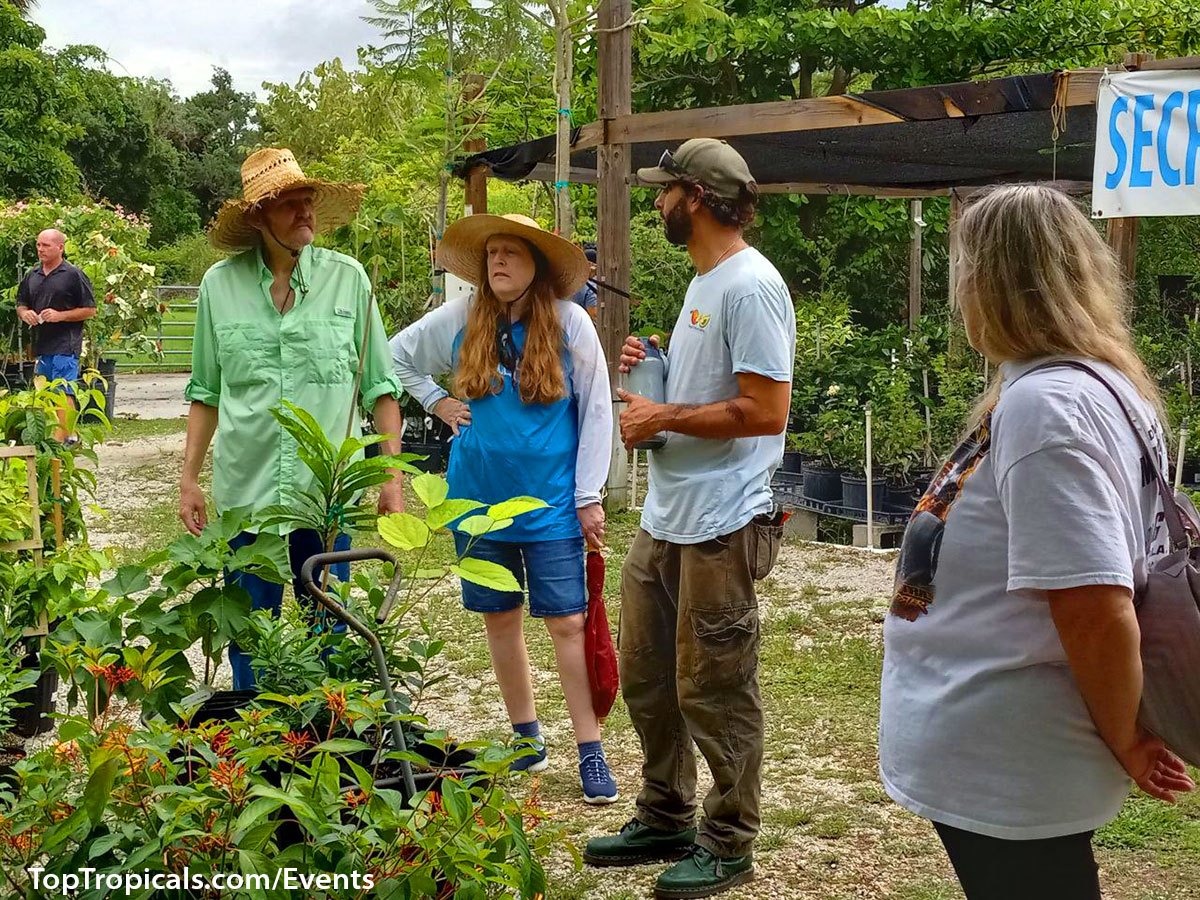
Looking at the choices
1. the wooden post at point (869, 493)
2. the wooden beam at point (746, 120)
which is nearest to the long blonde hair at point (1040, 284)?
the wooden beam at point (746, 120)

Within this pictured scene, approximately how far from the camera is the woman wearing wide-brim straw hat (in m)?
3.90

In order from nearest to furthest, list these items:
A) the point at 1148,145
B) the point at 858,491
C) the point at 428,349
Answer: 1. the point at 428,349
2. the point at 1148,145
3. the point at 858,491

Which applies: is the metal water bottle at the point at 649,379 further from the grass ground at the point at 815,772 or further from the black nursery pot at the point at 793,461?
the black nursery pot at the point at 793,461

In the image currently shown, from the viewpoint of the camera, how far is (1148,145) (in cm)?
586

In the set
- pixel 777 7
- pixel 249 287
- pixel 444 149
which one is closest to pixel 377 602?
pixel 249 287

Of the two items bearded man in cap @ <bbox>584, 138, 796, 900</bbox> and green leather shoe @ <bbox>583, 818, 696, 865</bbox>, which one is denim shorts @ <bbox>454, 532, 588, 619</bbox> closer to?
bearded man in cap @ <bbox>584, 138, 796, 900</bbox>

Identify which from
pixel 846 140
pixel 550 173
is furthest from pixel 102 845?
pixel 550 173

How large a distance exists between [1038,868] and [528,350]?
7.89 ft

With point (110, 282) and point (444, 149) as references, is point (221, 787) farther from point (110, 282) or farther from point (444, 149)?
point (110, 282)

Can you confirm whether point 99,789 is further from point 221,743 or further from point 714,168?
point 714,168

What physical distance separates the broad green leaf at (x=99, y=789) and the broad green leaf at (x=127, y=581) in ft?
2.08

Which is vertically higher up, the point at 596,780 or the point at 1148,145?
the point at 1148,145

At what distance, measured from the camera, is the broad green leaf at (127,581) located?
2180 mm

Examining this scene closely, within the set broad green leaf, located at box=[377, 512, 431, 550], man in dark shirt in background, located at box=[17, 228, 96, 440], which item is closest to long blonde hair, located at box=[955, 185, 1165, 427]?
broad green leaf, located at box=[377, 512, 431, 550]
